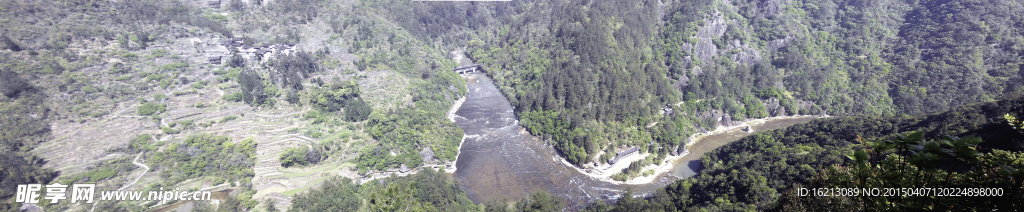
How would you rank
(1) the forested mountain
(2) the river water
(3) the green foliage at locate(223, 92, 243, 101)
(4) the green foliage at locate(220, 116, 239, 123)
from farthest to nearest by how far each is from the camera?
(1) the forested mountain
(3) the green foliage at locate(223, 92, 243, 101)
(4) the green foliage at locate(220, 116, 239, 123)
(2) the river water

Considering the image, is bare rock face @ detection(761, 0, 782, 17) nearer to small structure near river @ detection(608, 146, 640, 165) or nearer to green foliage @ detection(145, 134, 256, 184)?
small structure near river @ detection(608, 146, 640, 165)

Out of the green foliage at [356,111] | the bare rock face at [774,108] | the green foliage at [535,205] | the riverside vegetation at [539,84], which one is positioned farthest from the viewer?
the bare rock face at [774,108]

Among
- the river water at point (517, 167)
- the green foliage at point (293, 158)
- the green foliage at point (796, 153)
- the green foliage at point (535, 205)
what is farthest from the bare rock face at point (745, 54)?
the green foliage at point (293, 158)

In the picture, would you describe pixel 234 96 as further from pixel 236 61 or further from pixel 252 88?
pixel 236 61

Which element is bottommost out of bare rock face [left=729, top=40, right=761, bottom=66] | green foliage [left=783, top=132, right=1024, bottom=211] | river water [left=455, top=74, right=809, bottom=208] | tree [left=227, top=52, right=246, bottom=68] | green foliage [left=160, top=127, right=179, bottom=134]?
river water [left=455, top=74, right=809, bottom=208]

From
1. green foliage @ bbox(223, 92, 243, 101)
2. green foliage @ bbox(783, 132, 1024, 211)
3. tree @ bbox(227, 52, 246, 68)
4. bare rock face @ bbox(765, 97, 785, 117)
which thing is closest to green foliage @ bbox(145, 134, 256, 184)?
green foliage @ bbox(223, 92, 243, 101)

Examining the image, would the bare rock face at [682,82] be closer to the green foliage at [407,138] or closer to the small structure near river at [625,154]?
the small structure near river at [625,154]
